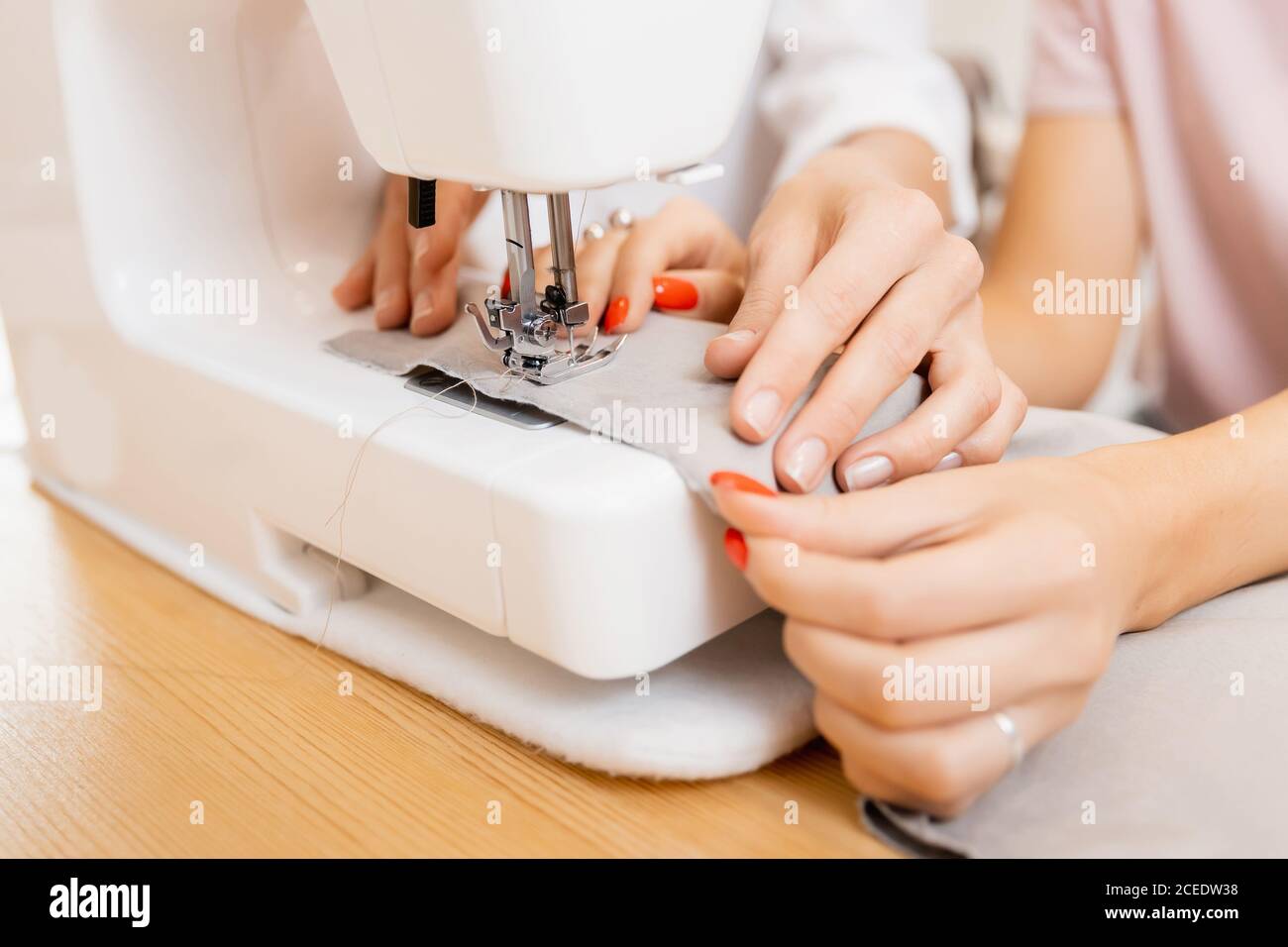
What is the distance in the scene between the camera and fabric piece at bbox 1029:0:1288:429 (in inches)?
37.6

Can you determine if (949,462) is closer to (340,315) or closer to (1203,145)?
(340,315)

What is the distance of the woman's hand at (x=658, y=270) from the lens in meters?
0.74

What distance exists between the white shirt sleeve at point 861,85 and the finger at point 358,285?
0.39 metres

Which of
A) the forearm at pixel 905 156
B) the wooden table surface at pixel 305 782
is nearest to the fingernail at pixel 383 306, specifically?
the wooden table surface at pixel 305 782

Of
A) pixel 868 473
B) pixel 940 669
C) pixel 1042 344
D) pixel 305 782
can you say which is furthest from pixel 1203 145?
pixel 305 782

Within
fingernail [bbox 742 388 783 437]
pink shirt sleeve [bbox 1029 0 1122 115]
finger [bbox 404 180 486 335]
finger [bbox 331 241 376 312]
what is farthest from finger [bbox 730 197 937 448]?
pink shirt sleeve [bbox 1029 0 1122 115]

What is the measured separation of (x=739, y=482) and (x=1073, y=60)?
70 centimetres

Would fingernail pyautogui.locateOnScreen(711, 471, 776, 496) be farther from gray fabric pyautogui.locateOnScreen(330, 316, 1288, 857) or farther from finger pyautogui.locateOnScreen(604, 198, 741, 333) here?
finger pyautogui.locateOnScreen(604, 198, 741, 333)

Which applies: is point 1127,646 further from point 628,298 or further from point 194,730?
point 194,730

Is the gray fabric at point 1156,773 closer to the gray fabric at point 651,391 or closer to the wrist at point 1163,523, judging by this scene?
the wrist at point 1163,523

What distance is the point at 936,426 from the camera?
59 centimetres

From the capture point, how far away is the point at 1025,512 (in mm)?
498
